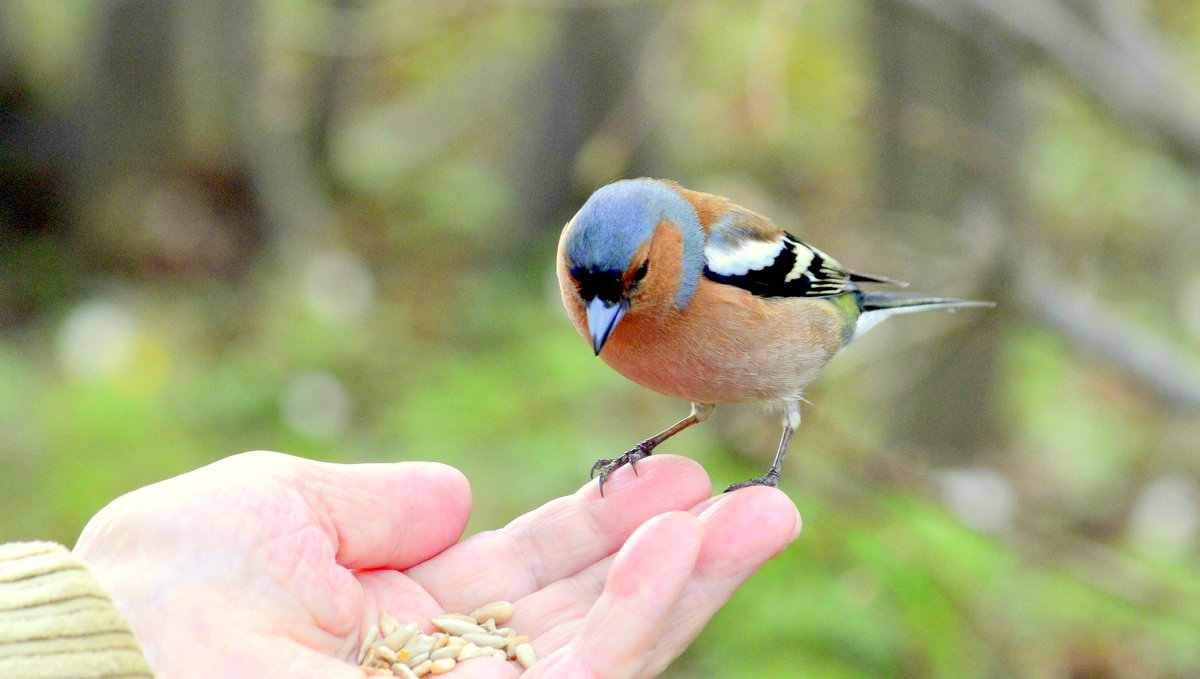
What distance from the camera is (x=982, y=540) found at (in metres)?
4.58

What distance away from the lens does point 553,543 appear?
333 centimetres

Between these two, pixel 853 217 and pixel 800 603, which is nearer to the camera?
pixel 800 603

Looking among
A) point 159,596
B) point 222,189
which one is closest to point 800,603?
point 159,596

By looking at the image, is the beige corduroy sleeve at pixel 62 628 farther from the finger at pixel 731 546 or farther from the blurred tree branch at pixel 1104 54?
the blurred tree branch at pixel 1104 54

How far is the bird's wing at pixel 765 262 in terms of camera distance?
3.46 metres

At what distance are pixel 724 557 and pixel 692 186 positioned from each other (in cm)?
734

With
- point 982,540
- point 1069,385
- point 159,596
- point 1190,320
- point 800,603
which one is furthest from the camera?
point 1069,385

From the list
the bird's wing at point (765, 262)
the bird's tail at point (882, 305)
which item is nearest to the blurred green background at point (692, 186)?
the bird's tail at point (882, 305)

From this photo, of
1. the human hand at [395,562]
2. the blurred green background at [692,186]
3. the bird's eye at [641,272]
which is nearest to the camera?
the human hand at [395,562]

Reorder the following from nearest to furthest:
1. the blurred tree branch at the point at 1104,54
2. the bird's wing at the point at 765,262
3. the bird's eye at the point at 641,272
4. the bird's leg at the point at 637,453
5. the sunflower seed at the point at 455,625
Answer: the sunflower seed at the point at 455,625, the bird's eye at the point at 641,272, the bird's wing at the point at 765,262, the bird's leg at the point at 637,453, the blurred tree branch at the point at 1104,54

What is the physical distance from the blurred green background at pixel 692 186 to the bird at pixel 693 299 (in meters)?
0.47

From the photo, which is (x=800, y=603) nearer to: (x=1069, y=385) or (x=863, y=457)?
(x=863, y=457)

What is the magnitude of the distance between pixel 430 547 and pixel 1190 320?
22.9 feet

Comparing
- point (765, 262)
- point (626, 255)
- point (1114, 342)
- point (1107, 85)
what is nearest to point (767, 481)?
point (765, 262)
